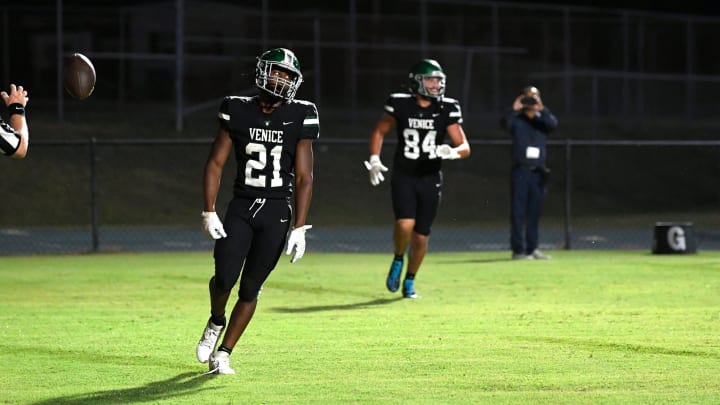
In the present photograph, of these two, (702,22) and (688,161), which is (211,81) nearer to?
(688,161)

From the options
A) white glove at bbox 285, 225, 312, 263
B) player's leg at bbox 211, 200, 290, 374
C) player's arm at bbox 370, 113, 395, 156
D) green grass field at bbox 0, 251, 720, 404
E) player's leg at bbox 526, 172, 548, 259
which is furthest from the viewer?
player's leg at bbox 526, 172, 548, 259

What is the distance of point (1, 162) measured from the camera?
2725 cm

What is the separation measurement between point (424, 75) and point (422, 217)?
144 centimetres

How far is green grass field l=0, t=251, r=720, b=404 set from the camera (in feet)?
26.8

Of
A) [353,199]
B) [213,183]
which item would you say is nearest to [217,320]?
[213,183]

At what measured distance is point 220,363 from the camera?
28.6ft

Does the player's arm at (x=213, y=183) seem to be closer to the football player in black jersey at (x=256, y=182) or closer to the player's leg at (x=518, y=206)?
the football player in black jersey at (x=256, y=182)

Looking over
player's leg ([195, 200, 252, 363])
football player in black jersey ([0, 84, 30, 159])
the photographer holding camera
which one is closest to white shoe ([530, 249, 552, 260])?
the photographer holding camera

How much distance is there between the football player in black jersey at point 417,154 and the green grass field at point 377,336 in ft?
2.16

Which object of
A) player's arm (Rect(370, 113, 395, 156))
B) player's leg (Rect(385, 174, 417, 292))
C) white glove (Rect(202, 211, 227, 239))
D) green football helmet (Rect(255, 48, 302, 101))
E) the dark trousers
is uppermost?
green football helmet (Rect(255, 48, 302, 101))

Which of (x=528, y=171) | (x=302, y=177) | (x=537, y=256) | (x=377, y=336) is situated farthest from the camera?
(x=528, y=171)

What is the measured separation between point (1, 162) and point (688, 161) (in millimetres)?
17891

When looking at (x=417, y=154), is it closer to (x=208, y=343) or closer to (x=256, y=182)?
(x=256, y=182)

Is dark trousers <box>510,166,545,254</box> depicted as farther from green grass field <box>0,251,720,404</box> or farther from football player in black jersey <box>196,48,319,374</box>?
football player in black jersey <box>196,48,319,374</box>
